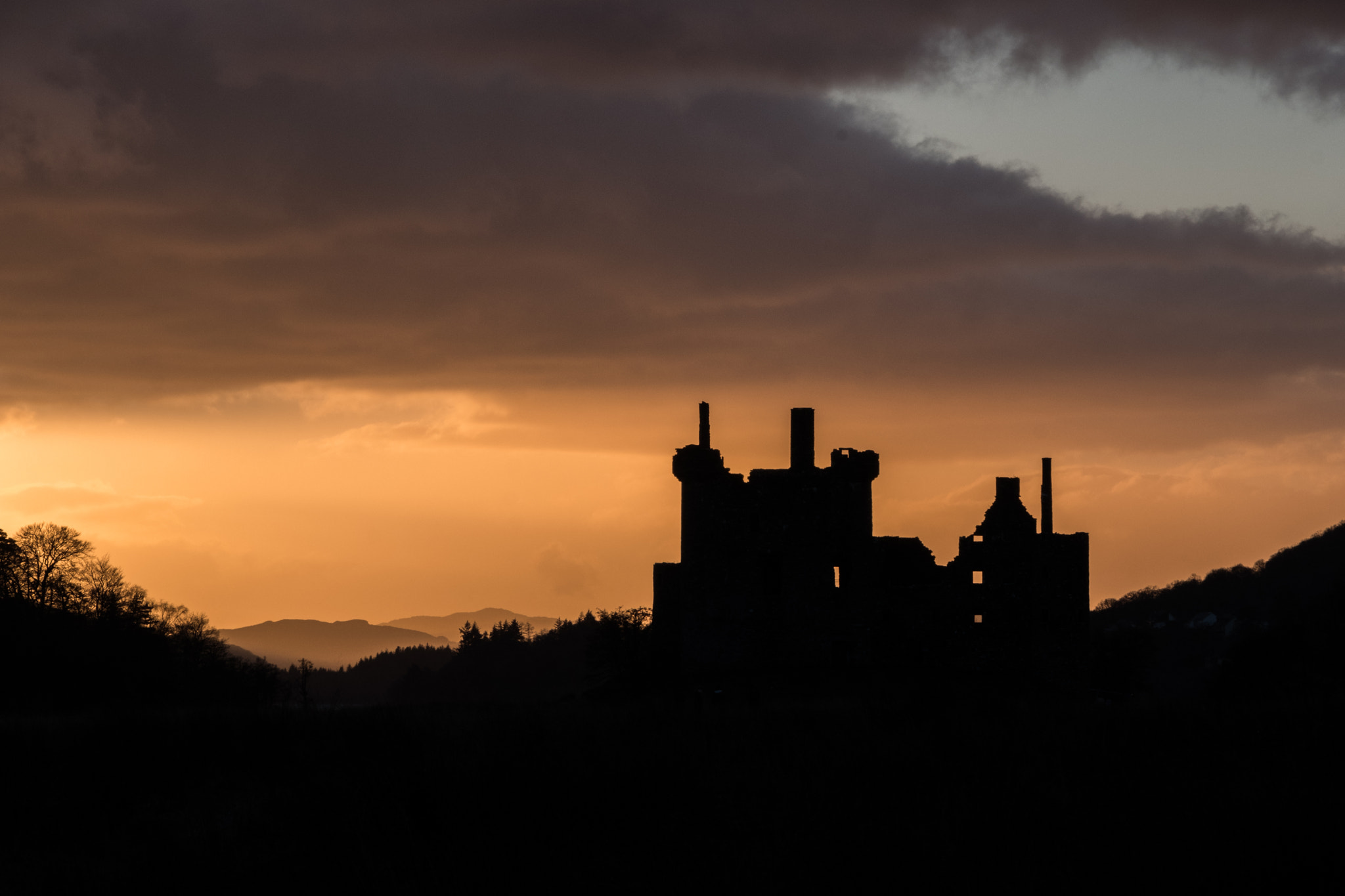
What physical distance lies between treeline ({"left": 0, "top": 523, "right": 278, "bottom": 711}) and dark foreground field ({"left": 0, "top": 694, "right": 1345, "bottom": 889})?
1424 centimetres

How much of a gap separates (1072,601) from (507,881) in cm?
3268

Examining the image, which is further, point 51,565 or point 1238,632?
point 1238,632

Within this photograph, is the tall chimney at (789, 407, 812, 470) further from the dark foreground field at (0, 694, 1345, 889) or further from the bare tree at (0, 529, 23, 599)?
the bare tree at (0, 529, 23, 599)

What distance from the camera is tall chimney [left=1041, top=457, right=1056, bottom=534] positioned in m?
52.4

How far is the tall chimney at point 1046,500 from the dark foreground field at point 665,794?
86.9 ft

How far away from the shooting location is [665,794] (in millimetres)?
20750

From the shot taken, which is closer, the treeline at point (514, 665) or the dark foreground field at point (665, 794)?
the dark foreground field at point (665, 794)

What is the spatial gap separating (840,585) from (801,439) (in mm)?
5245

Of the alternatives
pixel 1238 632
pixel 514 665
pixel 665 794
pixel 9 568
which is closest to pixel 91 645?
pixel 9 568

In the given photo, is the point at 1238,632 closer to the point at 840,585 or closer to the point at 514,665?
the point at 514,665

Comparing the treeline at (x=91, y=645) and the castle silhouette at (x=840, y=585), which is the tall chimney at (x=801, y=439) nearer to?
the castle silhouette at (x=840, y=585)

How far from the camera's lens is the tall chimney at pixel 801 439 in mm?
46000

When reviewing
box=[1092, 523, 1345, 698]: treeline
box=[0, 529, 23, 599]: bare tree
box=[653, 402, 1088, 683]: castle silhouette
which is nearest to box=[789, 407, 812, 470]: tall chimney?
box=[653, 402, 1088, 683]: castle silhouette

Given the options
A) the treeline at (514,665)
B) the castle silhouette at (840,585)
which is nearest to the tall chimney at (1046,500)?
the castle silhouette at (840,585)
